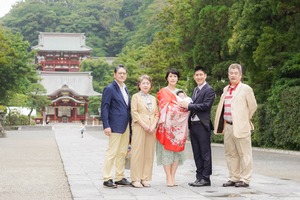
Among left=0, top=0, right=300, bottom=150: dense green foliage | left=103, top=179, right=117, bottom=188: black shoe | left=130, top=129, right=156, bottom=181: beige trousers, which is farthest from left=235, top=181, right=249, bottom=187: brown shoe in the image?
left=0, top=0, right=300, bottom=150: dense green foliage

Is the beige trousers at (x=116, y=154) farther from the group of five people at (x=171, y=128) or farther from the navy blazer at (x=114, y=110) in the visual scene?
the navy blazer at (x=114, y=110)

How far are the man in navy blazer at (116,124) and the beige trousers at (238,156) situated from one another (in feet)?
4.38

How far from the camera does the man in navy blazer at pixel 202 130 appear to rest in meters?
7.05

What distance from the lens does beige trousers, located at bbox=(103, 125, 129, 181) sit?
6925mm

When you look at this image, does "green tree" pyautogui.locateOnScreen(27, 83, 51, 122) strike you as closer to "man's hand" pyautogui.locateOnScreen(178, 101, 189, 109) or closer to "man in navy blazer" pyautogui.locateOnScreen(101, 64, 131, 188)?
"man in navy blazer" pyautogui.locateOnScreen(101, 64, 131, 188)

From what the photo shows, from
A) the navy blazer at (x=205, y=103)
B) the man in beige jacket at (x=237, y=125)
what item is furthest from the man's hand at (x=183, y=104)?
the man in beige jacket at (x=237, y=125)

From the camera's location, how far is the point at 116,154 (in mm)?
7031

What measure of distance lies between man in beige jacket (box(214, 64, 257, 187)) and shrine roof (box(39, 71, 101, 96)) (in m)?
55.3

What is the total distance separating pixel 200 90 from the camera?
720cm

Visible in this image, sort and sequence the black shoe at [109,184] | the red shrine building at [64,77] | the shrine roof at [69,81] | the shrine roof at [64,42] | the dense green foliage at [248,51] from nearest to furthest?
the black shoe at [109,184], the dense green foliage at [248,51], the red shrine building at [64,77], the shrine roof at [69,81], the shrine roof at [64,42]

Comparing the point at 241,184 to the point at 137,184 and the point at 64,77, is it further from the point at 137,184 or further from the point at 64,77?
the point at 64,77

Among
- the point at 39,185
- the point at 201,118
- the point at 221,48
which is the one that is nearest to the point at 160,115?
the point at 201,118

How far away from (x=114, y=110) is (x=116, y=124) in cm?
19

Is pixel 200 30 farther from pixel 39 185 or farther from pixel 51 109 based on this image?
pixel 51 109
